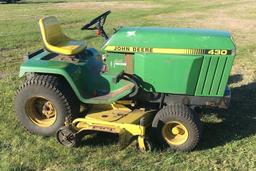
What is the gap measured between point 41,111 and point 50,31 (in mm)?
1055

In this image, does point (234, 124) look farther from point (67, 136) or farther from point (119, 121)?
point (67, 136)

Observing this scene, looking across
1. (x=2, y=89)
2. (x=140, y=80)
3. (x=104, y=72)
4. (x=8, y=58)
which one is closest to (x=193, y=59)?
(x=140, y=80)

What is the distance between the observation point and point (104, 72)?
5.62 m

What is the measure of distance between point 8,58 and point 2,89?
2.66 m

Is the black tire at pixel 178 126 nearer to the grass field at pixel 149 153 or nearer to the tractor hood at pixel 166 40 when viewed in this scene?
the grass field at pixel 149 153

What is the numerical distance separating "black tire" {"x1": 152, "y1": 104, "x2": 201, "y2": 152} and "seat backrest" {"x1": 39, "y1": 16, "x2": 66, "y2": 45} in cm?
176

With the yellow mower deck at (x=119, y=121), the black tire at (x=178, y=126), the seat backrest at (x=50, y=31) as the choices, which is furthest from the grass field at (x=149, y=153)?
the seat backrest at (x=50, y=31)

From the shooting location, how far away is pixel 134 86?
5.36 m

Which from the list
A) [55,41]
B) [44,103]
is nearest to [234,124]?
[44,103]

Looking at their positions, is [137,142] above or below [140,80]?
below

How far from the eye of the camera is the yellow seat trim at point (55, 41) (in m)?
5.65

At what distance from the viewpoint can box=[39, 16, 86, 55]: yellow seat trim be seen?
222 inches

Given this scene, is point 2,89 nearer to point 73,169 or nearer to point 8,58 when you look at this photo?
point 8,58

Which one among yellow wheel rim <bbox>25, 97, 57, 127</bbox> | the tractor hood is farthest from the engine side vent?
yellow wheel rim <bbox>25, 97, 57, 127</bbox>
